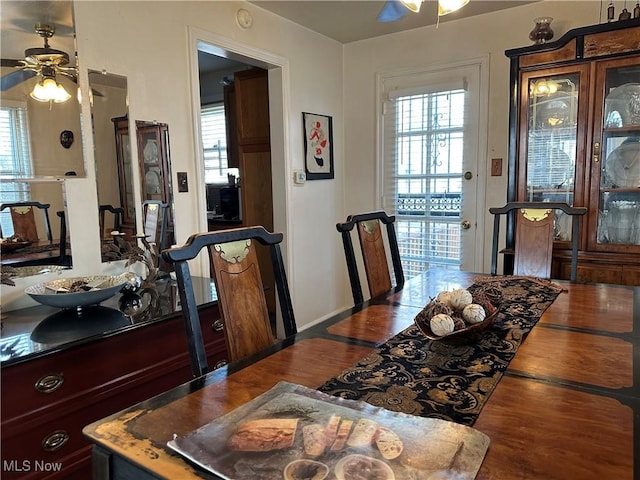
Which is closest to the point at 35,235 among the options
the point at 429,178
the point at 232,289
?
the point at 232,289

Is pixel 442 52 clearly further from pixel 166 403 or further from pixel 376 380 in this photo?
pixel 166 403

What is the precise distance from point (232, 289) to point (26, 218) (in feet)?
3.55

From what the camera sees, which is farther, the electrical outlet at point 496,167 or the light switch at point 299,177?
the light switch at point 299,177

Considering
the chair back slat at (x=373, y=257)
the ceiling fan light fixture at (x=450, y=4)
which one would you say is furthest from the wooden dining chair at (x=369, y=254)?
the ceiling fan light fixture at (x=450, y=4)

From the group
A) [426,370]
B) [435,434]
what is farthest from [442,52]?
[435,434]

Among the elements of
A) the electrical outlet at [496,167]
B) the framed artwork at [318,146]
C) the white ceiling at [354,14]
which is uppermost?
the white ceiling at [354,14]

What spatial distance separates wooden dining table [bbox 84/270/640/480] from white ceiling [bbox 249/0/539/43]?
92.6 inches

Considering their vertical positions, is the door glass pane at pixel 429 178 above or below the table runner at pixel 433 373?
above

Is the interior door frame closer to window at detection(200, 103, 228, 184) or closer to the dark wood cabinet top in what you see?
the dark wood cabinet top

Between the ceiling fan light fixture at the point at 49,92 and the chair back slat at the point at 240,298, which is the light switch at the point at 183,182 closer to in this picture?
the ceiling fan light fixture at the point at 49,92

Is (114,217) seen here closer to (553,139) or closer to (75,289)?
(75,289)

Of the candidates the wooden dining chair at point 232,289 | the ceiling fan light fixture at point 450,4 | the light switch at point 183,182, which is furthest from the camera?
the light switch at point 183,182

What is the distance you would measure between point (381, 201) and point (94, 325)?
9.25ft

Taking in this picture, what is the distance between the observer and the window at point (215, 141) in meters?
5.04
